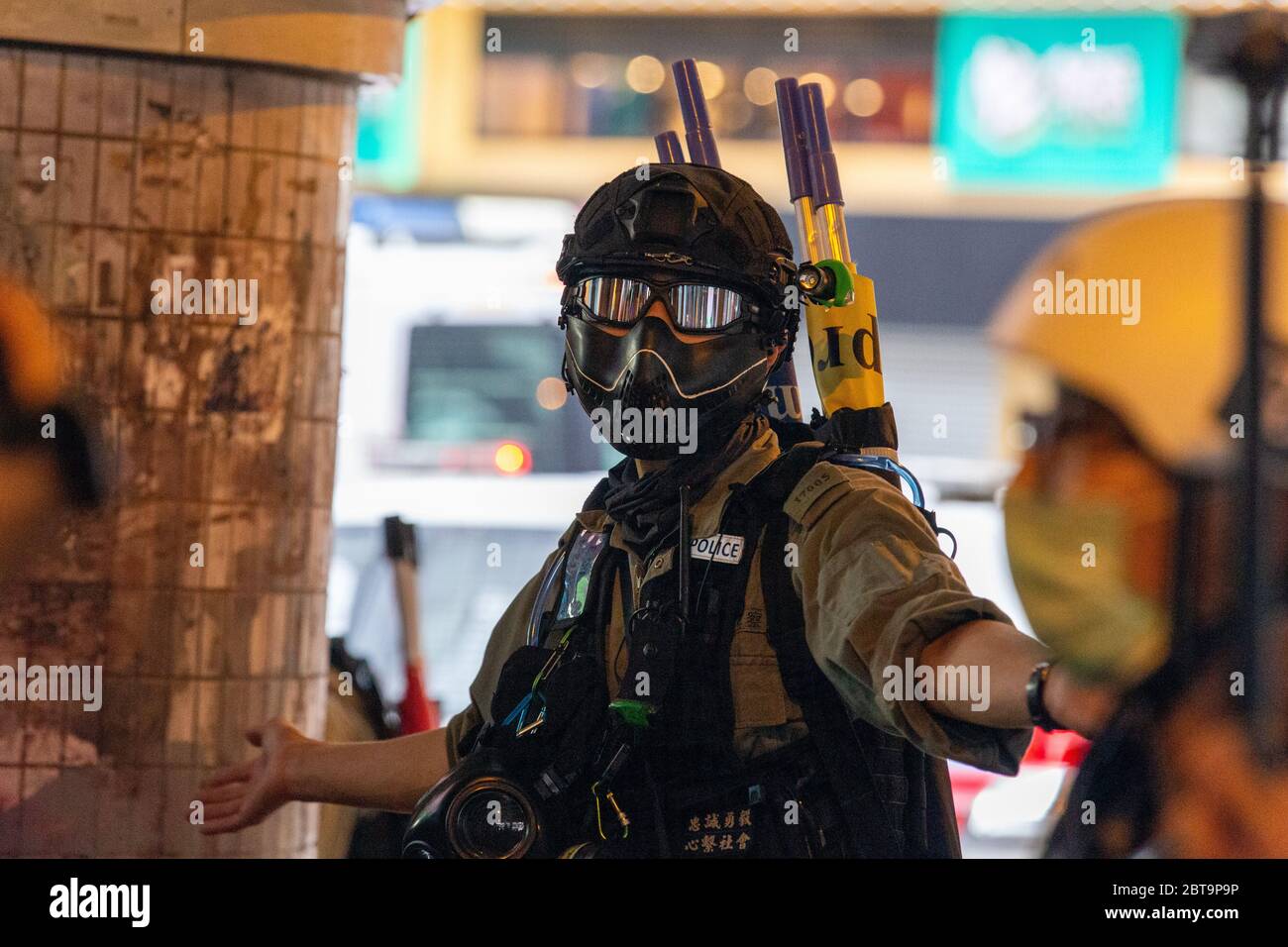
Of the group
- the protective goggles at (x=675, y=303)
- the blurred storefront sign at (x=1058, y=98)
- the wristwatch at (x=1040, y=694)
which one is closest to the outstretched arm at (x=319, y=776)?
the protective goggles at (x=675, y=303)

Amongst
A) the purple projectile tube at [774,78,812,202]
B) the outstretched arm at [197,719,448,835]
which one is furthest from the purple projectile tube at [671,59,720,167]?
the outstretched arm at [197,719,448,835]

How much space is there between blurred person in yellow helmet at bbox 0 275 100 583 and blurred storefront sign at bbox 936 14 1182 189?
7638 millimetres

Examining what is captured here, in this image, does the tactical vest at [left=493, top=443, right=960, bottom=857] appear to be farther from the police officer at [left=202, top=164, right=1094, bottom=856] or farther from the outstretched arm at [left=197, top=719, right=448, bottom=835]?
the outstretched arm at [left=197, top=719, right=448, bottom=835]

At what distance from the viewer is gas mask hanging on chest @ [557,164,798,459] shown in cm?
245

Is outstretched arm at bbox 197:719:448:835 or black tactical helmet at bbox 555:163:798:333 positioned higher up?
black tactical helmet at bbox 555:163:798:333

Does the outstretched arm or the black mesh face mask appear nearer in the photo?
the black mesh face mask

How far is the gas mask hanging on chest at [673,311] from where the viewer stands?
245 cm

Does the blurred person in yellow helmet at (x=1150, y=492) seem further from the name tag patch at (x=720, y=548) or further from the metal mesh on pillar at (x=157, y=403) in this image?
the metal mesh on pillar at (x=157, y=403)

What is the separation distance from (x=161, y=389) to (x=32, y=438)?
779 millimetres

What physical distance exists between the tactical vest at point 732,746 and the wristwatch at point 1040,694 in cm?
57

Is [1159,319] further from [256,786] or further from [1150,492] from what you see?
[256,786]

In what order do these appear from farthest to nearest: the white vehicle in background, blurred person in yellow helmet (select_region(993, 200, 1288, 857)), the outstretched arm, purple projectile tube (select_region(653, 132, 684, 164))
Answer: the white vehicle in background
purple projectile tube (select_region(653, 132, 684, 164))
the outstretched arm
blurred person in yellow helmet (select_region(993, 200, 1288, 857))

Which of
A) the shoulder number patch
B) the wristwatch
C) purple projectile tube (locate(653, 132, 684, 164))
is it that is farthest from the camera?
purple projectile tube (locate(653, 132, 684, 164))
